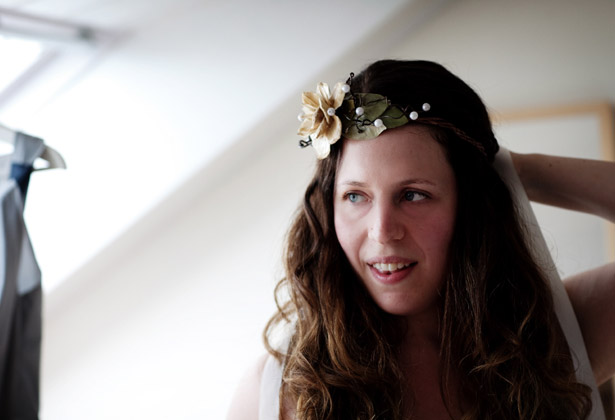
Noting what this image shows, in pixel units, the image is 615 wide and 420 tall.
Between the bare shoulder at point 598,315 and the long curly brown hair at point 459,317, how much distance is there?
10 cm

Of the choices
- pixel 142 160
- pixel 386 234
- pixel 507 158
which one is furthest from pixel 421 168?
pixel 142 160

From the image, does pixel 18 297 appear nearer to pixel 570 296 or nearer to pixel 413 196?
pixel 413 196

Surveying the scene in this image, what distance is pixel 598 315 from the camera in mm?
1292

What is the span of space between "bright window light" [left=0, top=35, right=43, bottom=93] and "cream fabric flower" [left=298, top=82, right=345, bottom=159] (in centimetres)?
99

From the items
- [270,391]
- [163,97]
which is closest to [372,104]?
[270,391]

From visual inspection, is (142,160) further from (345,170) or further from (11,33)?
(345,170)

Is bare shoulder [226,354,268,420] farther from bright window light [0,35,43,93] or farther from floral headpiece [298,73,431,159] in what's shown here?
bright window light [0,35,43,93]

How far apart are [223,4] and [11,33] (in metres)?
0.59

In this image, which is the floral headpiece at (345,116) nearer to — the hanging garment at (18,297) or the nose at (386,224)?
the nose at (386,224)

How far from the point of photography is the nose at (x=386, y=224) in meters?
1.13

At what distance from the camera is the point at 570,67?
1760 mm

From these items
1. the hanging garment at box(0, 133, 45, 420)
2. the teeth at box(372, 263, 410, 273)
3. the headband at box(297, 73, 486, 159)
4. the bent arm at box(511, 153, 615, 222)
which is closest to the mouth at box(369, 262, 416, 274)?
the teeth at box(372, 263, 410, 273)

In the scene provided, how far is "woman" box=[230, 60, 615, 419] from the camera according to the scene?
3.81ft

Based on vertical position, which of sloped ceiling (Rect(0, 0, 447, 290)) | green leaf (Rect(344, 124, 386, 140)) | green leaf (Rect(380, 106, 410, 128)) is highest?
sloped ceiling (Rect(0, 0, 447, 290))
